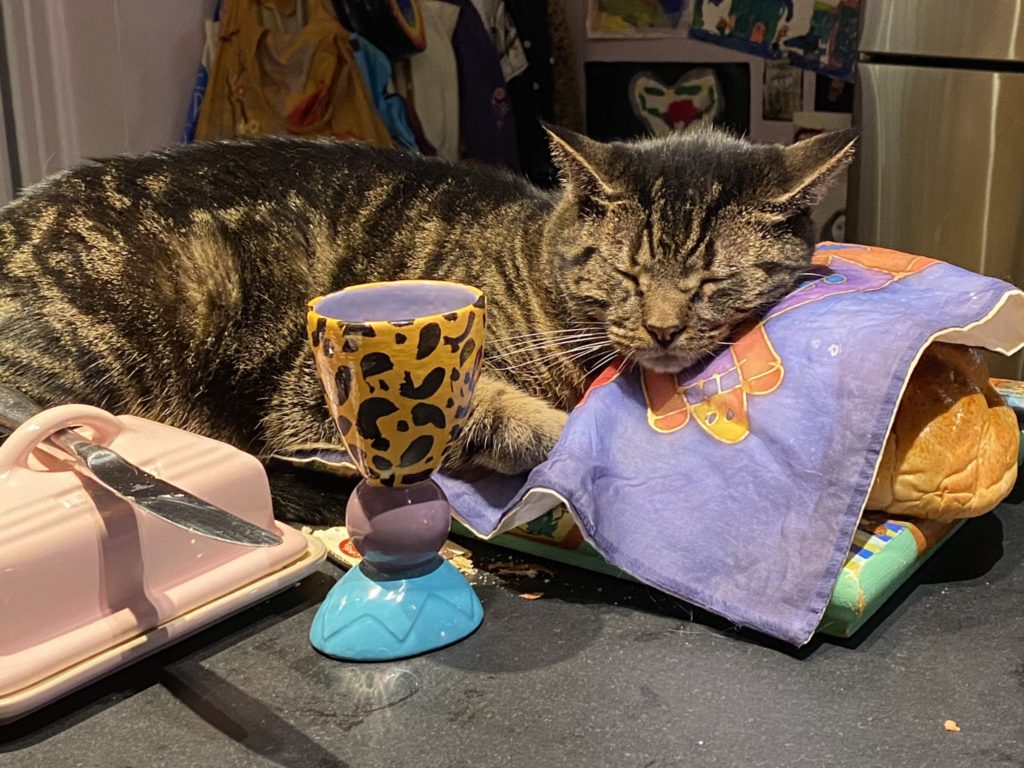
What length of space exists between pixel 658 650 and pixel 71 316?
76 centimetres

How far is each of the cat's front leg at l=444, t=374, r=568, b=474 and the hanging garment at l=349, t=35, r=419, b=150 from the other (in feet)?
4.41

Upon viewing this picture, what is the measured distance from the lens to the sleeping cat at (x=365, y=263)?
3.47ft

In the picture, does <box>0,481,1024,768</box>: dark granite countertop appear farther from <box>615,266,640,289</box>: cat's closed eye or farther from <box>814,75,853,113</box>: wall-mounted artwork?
<box>814,75,853,113</box>: wall-mounted artwork

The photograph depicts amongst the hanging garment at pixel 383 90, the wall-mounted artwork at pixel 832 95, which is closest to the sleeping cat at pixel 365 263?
the hanging garment at pixel 383 90

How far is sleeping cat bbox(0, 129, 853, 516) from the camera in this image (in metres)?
1.06

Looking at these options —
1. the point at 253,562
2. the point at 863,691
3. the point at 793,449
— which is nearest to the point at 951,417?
the point at 793,449

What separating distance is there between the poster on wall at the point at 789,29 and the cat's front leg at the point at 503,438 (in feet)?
5.03

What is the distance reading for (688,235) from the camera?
106 cm

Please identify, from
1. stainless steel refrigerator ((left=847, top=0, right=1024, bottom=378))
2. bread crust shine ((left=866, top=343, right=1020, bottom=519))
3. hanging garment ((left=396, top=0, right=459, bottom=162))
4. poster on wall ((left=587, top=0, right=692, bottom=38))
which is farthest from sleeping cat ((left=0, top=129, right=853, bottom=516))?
poster on wall ((left=587, top=0, right=692, bottom=38))

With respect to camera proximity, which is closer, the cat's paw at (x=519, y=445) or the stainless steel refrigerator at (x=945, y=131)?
the cat's paw at (x=519, y=445)

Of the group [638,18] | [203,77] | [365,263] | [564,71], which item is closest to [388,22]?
[203,77]

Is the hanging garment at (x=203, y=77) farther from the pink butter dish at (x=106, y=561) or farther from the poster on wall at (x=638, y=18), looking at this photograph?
the pink butter dish at (x=106, y=561)

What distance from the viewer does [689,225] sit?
1063mm

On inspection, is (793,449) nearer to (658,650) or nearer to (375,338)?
(658,650)
